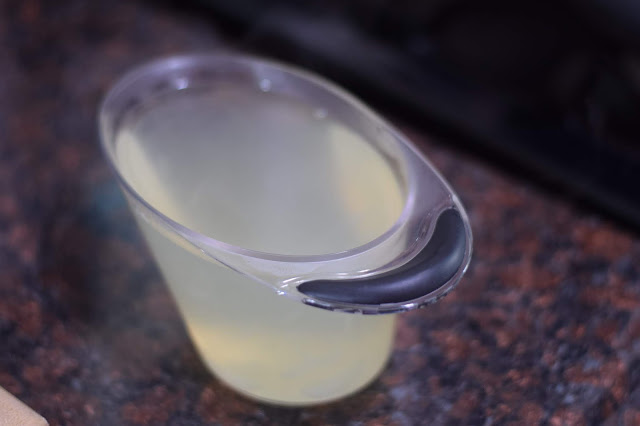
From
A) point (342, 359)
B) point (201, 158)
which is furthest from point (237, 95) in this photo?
point (342, 359)

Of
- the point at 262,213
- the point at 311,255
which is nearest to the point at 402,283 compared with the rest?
the point at 311,255

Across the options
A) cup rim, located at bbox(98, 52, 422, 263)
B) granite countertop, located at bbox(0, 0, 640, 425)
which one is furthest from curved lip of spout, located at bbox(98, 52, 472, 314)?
granite countertop, located at bbox(0, 0, 640, 425)

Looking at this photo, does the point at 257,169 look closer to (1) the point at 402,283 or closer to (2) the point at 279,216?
(2) the point at 279,216

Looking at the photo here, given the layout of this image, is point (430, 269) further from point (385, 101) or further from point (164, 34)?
point (164, 34)

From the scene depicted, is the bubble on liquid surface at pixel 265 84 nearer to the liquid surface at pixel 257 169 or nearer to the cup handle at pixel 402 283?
the liquid surface at pixel 257 169

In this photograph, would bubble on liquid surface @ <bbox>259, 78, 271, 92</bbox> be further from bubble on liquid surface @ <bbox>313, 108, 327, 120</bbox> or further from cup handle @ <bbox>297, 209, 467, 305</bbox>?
cup handle @ <bbox>297, 209, 467, 305</bbox>
